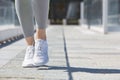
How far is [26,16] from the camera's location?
443 cm

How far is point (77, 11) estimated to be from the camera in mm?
51750

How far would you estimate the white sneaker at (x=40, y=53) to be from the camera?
4.38m

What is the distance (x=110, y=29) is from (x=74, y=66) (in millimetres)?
11688

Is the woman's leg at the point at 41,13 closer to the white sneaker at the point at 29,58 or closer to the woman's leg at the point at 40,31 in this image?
the woman's leg at the point at 40,31

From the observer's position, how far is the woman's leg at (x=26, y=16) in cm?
437

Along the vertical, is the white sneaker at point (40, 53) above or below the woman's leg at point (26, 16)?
below

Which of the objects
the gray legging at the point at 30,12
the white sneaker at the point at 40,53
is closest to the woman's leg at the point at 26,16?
the gray legging at the point at 30,12

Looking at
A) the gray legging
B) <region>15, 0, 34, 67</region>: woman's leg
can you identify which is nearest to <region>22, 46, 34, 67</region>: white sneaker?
<region>15, 0, 34, 67</region>: woman's leg

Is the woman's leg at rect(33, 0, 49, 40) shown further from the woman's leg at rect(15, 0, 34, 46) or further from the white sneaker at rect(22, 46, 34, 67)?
the white sneaker at rect(22, 46, 34, 67)

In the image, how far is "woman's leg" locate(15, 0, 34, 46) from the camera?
437cm

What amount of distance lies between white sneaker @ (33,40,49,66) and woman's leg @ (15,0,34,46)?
12cm

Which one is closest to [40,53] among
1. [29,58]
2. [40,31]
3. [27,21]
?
[29,58]

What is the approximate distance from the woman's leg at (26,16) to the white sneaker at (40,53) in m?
0.12

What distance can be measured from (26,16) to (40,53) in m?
0.46
